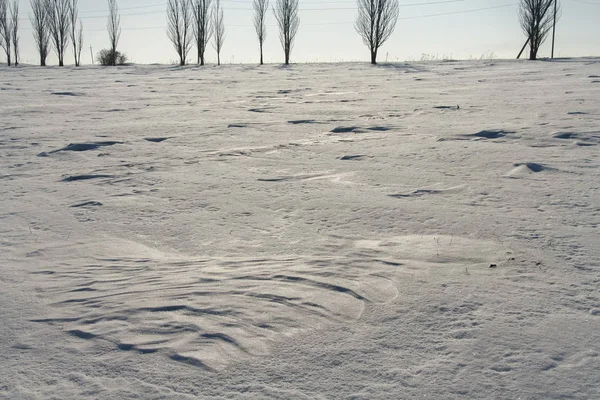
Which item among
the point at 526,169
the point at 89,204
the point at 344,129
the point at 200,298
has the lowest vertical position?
the point at 200,298

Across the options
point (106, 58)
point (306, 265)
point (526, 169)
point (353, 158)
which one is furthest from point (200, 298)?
point (106, 58)

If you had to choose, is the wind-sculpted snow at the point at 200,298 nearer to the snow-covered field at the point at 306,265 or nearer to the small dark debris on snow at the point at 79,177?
the snow-covered field at the point at 306,265

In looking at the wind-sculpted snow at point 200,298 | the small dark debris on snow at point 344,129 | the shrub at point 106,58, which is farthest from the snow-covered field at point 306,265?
the shrub at point 106,58

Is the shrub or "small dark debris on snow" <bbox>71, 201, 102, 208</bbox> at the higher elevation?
the shrub

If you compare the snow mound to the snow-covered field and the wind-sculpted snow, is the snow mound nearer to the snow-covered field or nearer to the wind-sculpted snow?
the snow-covered field

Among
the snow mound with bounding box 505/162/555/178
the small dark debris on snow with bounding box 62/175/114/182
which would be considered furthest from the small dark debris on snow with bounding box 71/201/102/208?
the snow mound with bounding box 505/162/555/178

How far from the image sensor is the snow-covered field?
4.81 ft

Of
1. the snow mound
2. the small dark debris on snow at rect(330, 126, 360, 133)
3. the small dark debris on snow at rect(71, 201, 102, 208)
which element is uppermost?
the small dark debris on snow at rect(330, 126, 360, 133)

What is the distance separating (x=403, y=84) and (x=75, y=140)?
7009 mm

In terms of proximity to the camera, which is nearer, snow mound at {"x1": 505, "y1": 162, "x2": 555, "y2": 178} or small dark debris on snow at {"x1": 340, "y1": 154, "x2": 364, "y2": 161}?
snow mound at {"x1": 505, "y1": 162, "x2": 555, "y2": 178}

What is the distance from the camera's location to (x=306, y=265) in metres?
2.18

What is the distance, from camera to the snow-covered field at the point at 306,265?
1466 millimetres

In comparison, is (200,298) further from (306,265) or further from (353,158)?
(353,158)

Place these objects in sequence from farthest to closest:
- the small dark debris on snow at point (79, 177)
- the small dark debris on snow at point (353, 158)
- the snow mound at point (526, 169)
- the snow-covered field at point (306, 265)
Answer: the small dark debris on snow at point (353, 158) → the small dark debris on snow at point (79, 177) → the snow mound at point (526, 169) → the snow-covered field at point (306, 265)
